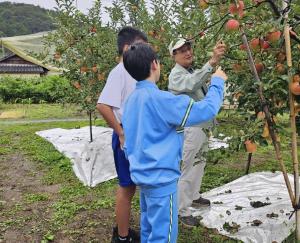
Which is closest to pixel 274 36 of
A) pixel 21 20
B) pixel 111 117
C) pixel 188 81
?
pixel 188 81

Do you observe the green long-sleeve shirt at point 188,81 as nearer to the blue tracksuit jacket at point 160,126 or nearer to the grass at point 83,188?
the grass at point 83,188

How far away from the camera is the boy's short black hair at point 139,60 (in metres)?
2.16

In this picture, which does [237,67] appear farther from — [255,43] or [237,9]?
[237,9]

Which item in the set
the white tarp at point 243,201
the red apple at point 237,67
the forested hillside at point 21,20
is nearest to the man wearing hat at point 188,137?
the white tarp at point 243,201

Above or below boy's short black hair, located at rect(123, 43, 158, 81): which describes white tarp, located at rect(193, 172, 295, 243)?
below

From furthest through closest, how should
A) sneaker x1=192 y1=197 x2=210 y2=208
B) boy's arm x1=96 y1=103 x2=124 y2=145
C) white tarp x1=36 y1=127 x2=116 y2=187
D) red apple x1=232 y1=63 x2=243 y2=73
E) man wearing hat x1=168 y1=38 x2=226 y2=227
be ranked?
white tarp x1=36 y1=127 x2=116 y2=187
sneaker x1=192 y1=197 x2=210 y2=208
man wearing hat x1=168 y1=38 x2=226 y2=227
boy's arm x1=96 y1=103 x2=124 y2=145
red apple x1=232 y1=63 x2=243 y2=73

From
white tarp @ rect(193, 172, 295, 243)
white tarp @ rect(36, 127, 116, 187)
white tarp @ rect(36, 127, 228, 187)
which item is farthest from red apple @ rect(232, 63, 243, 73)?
white tarp @ rect(36, 127, 116, 187)

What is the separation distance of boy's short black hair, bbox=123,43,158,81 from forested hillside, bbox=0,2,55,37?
139ft

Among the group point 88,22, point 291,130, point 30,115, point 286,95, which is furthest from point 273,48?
point 30,115

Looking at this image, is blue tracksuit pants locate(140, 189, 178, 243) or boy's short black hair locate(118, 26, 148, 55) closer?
blue tracksuit pants locate(140, 189, 178, 243)

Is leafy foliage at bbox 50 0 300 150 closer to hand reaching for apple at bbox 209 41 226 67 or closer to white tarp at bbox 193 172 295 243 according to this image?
hand reaching for apple at bbox 209 41 226 67

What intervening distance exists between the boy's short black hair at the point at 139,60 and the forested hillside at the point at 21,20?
42493 mm

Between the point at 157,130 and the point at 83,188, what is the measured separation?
2534mm

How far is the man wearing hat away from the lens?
9.98 ft
